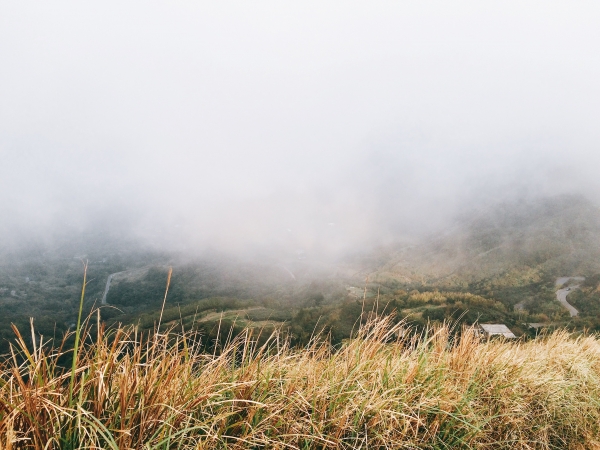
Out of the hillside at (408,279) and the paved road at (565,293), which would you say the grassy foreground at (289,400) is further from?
the paved road at (565,293)

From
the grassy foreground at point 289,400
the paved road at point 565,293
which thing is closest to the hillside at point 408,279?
the paved road at point 565,293

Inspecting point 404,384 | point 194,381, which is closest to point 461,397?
point 404,384

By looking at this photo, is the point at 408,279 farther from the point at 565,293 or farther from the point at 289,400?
the point at 289,400

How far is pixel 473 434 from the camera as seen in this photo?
2.60m

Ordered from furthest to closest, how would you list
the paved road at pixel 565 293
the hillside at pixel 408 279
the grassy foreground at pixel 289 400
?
1. the hillside at pixel 408 279
2. the paved road at pixel 565 293
3. the grassy foreground at pixel 289 400

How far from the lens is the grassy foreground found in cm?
177

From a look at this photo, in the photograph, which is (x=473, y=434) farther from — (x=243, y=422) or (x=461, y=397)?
(x=243, y=422)

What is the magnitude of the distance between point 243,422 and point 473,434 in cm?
191

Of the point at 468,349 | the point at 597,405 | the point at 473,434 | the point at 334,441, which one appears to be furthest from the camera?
the point at 468,349

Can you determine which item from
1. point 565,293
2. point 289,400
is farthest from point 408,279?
point 289,400

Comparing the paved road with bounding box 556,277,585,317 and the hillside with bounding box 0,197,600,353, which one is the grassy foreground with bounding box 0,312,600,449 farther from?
the paved road with bounding box 556,277,585,317

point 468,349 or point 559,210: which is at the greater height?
point 468,349

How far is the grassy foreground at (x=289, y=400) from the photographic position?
1.77 m

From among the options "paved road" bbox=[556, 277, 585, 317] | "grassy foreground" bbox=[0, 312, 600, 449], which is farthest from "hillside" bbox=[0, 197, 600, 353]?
"grassy foreground" bbox=[0, 312, 600, 449]
